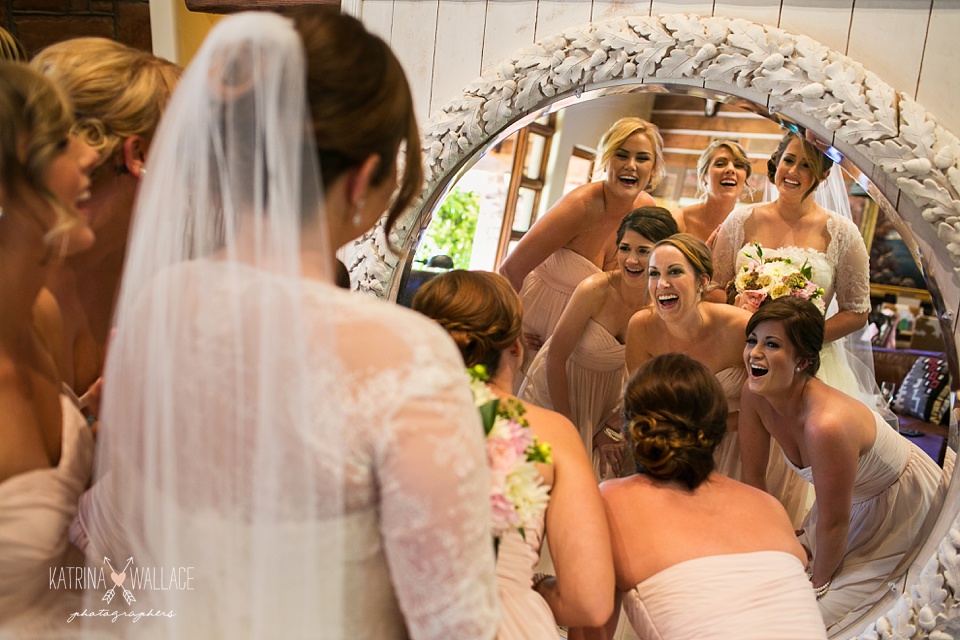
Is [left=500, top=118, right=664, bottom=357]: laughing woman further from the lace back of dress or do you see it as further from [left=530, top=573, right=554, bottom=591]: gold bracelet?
the lace back of dress

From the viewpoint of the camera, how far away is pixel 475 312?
1.43 m

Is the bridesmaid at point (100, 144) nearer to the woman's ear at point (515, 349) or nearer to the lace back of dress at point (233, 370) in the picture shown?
the lace back of dress at point (233, 370)

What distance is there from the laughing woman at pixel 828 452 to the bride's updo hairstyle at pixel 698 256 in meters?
0.13

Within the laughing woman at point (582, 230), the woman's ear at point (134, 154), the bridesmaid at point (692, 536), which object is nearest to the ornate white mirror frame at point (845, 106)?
the laughing woman at point (582, 230)

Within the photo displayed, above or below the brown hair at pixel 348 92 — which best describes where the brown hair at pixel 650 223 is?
below

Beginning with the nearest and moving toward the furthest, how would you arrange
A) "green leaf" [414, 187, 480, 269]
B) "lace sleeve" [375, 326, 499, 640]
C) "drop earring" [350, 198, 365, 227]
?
"lace sleeve" [375, 326, 499, 640], "drop earring" [350, 198, 365, 227], "green leaf" [414, 187, 480, 269]

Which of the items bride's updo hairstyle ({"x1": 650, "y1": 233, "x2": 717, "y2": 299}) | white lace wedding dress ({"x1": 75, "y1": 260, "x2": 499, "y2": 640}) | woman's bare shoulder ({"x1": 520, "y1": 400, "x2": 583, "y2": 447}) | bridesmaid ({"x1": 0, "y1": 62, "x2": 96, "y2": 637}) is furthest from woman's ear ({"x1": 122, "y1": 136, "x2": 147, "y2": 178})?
bride's updo hairstyle ({"x1": 650, "y1": 233, "x2": 717, "y2": 299})

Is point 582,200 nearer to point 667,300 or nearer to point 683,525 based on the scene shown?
A: point 667,300

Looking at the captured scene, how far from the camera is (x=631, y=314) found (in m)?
1.79

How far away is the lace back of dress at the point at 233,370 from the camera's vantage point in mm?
946

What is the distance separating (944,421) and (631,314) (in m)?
0.65

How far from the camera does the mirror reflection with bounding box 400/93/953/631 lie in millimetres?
1592

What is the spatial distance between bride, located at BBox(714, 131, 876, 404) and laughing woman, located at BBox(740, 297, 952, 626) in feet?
0.11

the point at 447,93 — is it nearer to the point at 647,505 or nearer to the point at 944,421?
the point at 647,505
